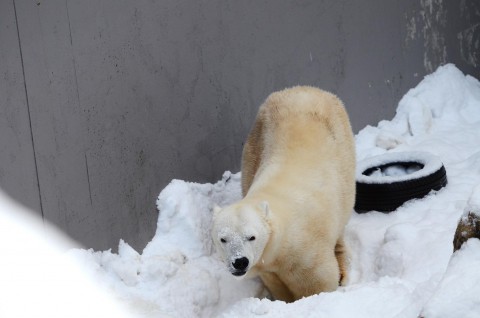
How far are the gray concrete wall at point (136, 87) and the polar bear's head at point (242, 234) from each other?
851mm

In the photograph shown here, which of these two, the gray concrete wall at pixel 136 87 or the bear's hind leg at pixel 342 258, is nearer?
the gray concrete wall at pixel 136 87

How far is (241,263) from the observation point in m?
4.04

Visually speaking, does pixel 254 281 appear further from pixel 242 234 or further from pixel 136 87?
pixel 136 87

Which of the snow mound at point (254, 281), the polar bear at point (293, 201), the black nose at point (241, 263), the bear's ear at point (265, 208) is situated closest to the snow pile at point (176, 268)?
the snow mound at point (254, 281)

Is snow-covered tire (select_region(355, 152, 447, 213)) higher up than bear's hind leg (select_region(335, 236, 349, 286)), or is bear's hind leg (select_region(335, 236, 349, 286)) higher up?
snow-covered tire (select_region(355, 152, 447, 213))

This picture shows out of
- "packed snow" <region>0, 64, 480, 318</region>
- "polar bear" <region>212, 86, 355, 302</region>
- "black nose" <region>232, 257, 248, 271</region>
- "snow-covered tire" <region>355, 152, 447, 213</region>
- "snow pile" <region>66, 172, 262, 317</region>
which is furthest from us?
"snow-covered tire" <region>355, 152, 447, 213</region>

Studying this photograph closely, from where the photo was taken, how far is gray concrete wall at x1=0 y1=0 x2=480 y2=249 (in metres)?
4.13

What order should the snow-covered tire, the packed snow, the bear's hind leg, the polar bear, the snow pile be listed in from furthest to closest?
the snow-covered tire < the bear's hind leg < the snow pile < the polar bear < the packed snow

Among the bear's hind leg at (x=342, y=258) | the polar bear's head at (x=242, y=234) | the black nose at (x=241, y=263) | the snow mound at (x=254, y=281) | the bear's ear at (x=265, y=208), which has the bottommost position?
the bear's hind leg at (x=342, y=258)

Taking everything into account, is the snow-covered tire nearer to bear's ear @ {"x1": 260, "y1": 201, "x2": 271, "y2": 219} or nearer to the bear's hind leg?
the bear's hind leg

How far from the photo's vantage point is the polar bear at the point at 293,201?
13.6 feet

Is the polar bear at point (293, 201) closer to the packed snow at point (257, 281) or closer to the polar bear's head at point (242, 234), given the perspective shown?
the polar bear's head at point (242, 234)

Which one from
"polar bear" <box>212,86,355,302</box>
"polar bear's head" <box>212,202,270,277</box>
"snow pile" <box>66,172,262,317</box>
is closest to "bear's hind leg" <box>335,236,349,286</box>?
"polar bear" <box>212,86,355,302</box>

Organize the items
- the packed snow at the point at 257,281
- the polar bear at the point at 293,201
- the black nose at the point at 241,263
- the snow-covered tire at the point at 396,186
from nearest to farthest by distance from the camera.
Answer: the packed snow at the point at 257,281 < the black nose at the point at 241,263 < the polar bear at the point at 293,201 < the snow-covered tire at the point at 396,186
